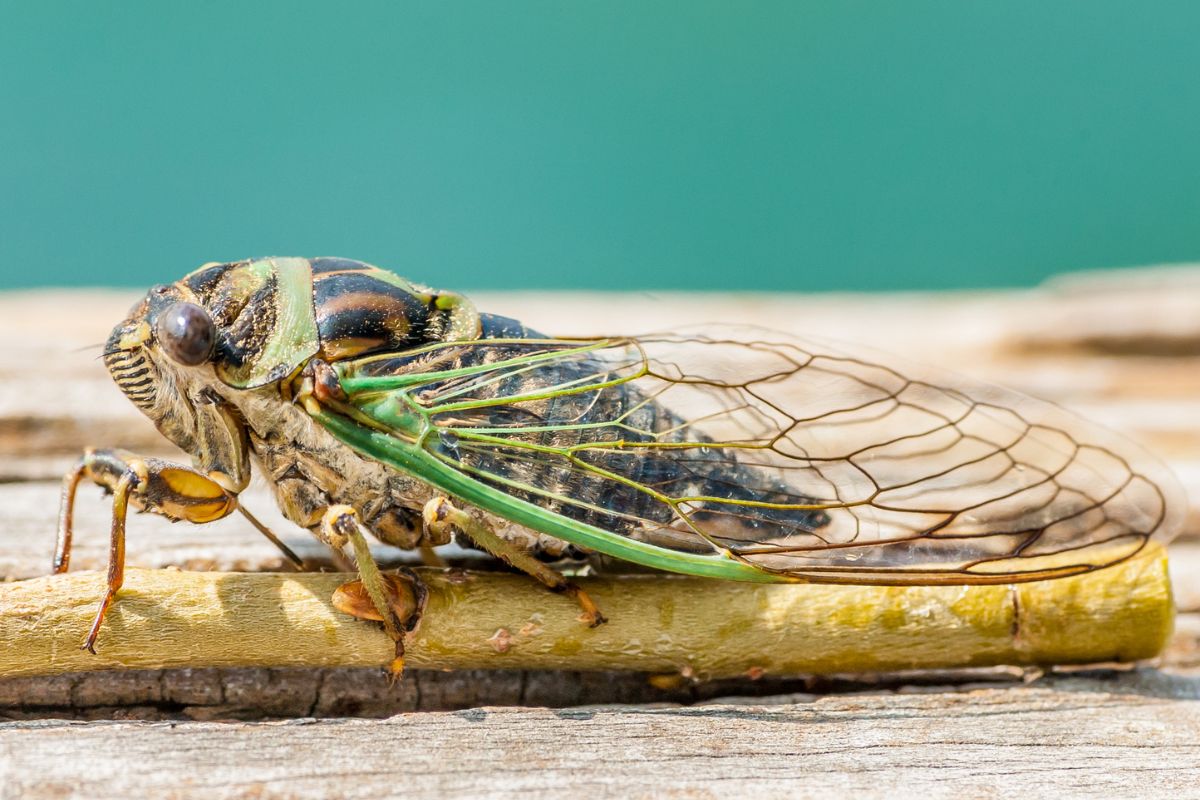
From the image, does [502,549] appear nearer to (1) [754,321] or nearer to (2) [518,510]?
(2) [518,510]

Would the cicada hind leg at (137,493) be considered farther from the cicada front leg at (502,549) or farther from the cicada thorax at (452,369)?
the cicada front leg at (502,549)

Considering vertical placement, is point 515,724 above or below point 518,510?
below

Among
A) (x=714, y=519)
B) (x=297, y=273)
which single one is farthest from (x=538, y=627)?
(x=297, y=273)

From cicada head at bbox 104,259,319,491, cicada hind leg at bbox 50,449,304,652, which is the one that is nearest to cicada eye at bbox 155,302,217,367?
cicada head at bbox 104,259,319,491

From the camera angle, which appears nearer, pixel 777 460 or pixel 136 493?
pixel 136 493

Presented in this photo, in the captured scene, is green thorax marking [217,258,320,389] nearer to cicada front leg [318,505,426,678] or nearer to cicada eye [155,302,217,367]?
cicada eye [155,302,217,367]

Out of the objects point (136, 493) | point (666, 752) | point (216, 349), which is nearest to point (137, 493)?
point (136, 493)

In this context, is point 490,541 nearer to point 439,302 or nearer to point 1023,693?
point 439,302
